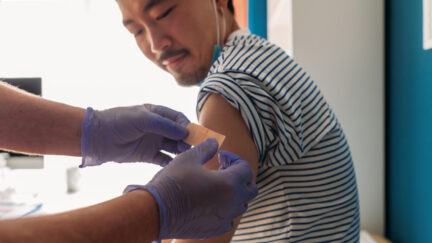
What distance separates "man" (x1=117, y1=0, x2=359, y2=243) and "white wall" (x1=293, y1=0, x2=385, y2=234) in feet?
2.07

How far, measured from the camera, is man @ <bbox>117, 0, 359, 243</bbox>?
600 millimetres

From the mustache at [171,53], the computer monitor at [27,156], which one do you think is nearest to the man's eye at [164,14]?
the mustache at [171,53]

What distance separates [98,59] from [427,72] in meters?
2.61

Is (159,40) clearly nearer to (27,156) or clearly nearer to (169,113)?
(169,113)

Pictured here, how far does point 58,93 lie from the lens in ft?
8.89

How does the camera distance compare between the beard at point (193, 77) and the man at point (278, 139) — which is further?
the beard at point (193, 77)

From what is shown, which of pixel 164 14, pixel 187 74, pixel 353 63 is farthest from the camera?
pixel 353 63

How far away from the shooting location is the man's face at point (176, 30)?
2.82ft

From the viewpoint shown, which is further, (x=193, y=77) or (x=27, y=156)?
(x=27, y=156)

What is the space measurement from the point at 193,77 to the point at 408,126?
872 millimetres

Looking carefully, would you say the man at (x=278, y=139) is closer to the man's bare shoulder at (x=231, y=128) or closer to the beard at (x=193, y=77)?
the man's bare shoulder at (x=231, y=128)

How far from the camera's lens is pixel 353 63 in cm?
135

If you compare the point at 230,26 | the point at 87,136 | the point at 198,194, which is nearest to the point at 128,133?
the point at 87,136

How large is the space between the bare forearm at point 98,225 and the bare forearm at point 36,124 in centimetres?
39
